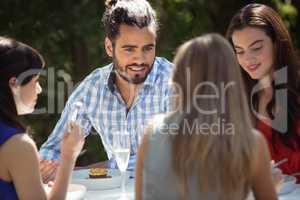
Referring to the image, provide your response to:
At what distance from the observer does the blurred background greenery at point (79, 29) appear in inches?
198

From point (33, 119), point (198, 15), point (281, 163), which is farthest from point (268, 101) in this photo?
point (33, 119)

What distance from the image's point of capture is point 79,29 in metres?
5.00

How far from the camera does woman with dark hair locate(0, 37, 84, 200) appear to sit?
1.85 m

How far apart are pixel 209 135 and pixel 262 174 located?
0.20m

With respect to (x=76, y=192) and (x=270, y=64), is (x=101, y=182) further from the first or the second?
(x=270, y=64)

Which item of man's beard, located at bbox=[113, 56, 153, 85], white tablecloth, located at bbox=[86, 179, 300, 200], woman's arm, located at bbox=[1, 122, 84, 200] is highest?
man's beard, located at bbox=[113, 56, 153, 85]

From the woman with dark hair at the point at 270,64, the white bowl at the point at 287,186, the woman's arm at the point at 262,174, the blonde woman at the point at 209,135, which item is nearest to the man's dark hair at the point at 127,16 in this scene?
the woman with dark hair at the point at 270,64

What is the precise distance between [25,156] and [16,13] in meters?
3.41

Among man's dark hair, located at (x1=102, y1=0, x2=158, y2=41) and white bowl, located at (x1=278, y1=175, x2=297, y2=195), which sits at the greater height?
man's dark hair, located at (x1=102, y1=0, x2=158, y2=41)

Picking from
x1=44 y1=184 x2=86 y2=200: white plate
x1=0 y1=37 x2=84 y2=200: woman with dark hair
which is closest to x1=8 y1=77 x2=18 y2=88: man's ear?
x1=0 y1=37 x2=84 y2=200: woman with dark hair

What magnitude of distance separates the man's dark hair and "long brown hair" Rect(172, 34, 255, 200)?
3.80ft

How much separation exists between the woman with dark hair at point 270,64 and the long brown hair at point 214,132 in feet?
3.24

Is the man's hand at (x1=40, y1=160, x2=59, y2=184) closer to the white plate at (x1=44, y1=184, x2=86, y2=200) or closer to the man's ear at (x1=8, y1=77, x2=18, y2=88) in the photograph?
the white plate at (x1=44, y1=184, x2=86, y2=200)

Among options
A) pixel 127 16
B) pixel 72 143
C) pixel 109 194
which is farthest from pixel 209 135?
pixel 127 16
